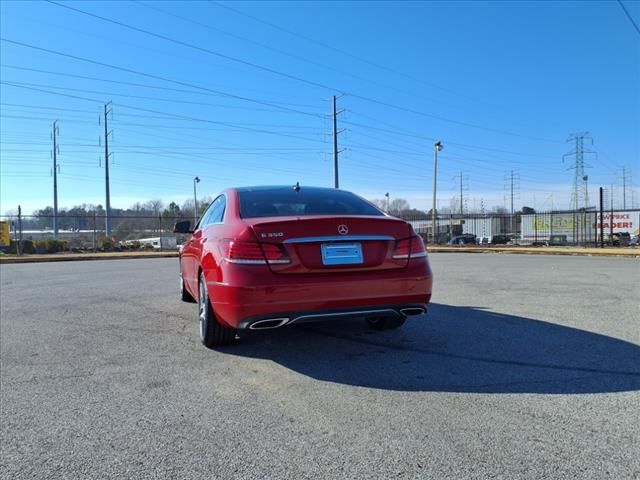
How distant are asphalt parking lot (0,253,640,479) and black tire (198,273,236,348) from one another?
155mm

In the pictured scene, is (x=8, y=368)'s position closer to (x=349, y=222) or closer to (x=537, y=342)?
(x=349, y=222)

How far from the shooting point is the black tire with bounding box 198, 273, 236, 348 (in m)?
4.48

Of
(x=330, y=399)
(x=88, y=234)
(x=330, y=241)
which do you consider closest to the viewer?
(x=330, y=399)

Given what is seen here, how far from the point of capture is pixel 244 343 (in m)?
4.88

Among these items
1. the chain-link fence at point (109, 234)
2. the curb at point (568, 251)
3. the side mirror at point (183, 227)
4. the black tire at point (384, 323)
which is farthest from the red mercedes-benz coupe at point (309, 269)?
the chain-link fence at point (109, 234)

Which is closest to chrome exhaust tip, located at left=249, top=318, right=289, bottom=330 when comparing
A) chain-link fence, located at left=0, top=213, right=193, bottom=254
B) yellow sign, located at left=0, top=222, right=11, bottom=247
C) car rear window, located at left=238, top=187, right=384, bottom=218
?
car rear window, located at left=238, top=187, right=384, bottom=218

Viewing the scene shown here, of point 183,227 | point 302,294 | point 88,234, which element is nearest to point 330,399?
point 302,294

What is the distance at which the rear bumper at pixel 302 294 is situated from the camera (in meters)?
3.72

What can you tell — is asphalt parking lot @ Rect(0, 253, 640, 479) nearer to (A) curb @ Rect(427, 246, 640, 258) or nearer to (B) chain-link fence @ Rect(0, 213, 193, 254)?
(A) curb @ Rect(427, 246, 640, 258)

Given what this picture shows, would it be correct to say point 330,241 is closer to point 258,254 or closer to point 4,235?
point 258,254

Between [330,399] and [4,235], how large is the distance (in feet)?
83.1

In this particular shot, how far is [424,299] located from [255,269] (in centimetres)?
148

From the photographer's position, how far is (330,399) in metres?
3.33

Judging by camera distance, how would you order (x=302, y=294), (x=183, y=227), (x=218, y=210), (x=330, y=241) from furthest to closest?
(x=183, y=227) → (x=218, y=210) → (x=330, y=241) → (x=302, y=294)
